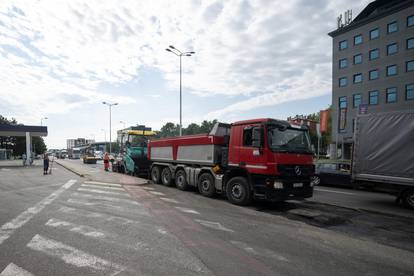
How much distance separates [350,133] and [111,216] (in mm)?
41590

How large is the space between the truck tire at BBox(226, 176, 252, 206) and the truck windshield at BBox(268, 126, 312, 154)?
1.66 meters

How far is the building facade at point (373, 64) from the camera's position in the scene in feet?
117

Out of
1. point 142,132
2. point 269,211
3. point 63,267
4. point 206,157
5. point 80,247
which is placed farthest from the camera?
point 142,132

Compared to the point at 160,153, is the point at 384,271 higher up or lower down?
lower down

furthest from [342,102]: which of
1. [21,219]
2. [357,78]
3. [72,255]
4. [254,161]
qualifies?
[72,255]

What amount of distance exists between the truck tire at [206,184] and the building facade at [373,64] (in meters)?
28.8

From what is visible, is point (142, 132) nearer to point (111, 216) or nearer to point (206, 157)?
point (206, 157)

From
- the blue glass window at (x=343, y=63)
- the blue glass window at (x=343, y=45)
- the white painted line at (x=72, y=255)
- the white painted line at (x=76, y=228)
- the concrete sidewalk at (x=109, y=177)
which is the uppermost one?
the blue glass window at (x=343, y=45)

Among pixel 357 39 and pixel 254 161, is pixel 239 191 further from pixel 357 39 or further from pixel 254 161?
pixel 357 39

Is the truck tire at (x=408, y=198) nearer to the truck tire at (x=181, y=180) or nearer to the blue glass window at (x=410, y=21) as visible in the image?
the truck tire at (x=181, y=180)

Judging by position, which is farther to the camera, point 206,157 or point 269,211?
point 206,157

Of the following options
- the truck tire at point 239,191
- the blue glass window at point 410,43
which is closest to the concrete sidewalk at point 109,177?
the truck tire at point 239,191

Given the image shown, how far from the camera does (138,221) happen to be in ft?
23.0

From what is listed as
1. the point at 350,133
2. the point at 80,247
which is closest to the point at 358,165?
the point at 80,247
